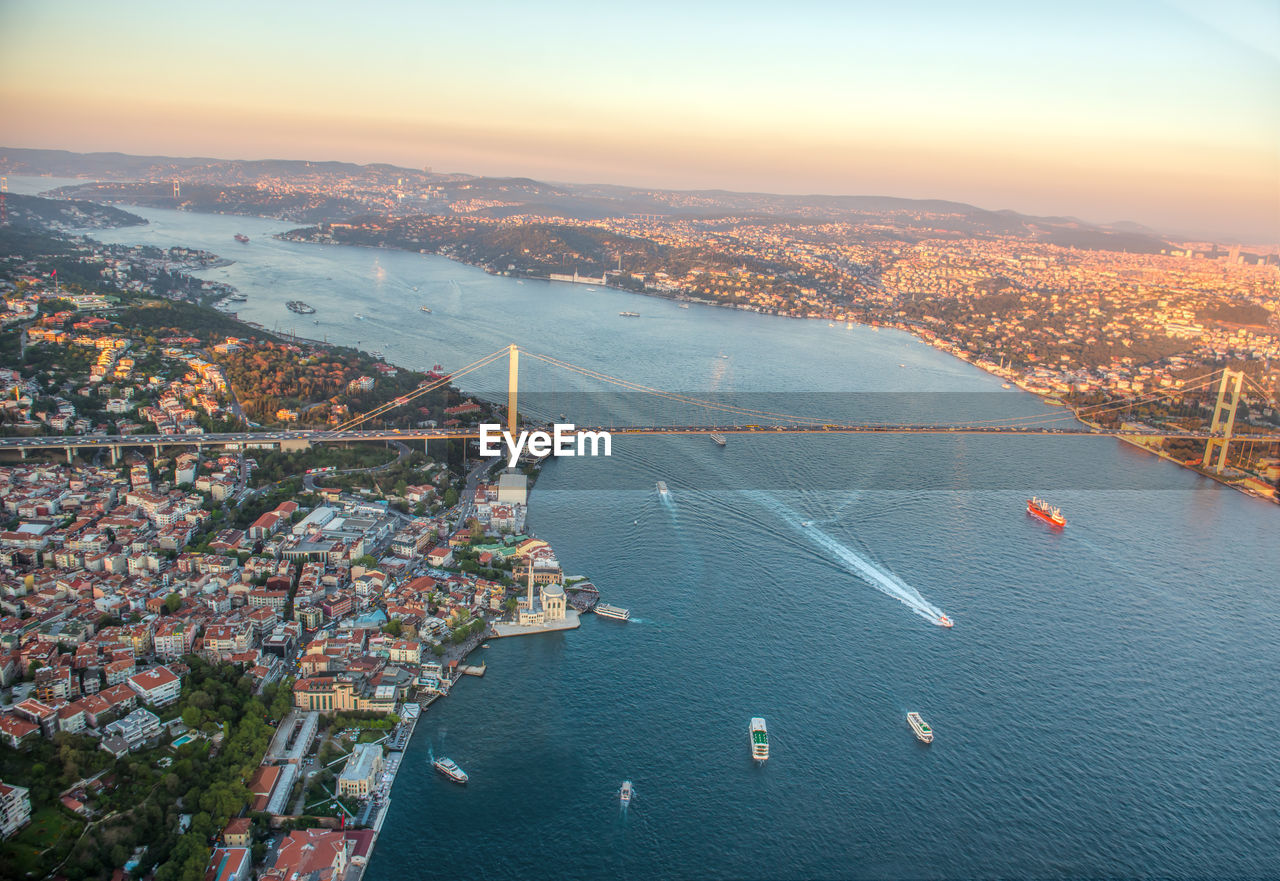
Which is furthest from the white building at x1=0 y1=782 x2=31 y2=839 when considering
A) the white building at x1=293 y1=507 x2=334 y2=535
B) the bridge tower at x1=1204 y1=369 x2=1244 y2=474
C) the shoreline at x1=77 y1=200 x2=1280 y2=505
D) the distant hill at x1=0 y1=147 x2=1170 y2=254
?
the distant hill at x1=0 y1=147 x2=1170 y2=254

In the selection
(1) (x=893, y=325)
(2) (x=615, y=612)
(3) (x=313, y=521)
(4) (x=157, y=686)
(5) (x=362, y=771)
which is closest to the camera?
(5) (x=362, y=771)

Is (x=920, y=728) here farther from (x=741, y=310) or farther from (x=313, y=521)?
(x=741, y=310)

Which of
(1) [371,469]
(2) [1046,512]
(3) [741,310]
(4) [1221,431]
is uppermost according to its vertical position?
(3) [741,310]

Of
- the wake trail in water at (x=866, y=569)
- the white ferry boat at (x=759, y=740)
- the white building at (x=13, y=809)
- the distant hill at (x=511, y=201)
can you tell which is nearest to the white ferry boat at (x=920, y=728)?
the white ferry boat at (x=759, y=740)

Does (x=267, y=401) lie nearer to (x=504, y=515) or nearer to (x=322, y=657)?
(x=504, y=515)

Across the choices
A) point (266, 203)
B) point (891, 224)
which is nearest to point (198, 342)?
point (266, 203)

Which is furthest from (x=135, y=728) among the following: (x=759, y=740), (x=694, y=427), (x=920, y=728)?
(x=694, y=427)

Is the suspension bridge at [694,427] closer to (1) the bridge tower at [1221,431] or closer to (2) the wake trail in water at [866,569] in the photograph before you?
(1) the bridge tower at [1221,431]
